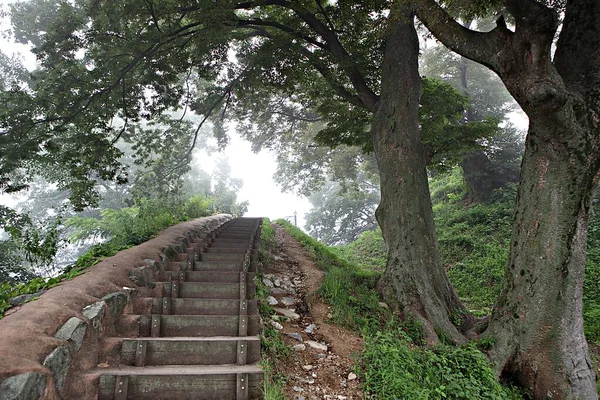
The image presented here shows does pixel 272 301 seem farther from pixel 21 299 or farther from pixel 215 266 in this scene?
pixel 21 299

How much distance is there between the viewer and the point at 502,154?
42.2 feet

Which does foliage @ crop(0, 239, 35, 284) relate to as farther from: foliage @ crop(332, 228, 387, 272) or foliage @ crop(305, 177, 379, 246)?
foliage @ crop(305, 177, 379, 246)

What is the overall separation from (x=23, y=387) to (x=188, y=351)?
143 centimetres

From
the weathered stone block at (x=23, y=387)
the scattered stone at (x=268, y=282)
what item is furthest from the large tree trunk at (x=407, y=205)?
the weathered stone block at (x=23, y=387)

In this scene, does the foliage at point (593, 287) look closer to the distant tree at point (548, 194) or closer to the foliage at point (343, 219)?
the distant tree at point (548, 194)

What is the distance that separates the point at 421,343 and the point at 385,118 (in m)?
4.09

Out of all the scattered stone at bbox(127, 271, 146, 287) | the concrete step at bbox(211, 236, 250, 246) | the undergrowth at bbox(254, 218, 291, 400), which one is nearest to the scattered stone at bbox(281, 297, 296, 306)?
the undergrowth at bbox(254, 218, 291, 400)

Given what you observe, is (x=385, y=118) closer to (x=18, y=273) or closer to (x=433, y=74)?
(x=18, y=273)

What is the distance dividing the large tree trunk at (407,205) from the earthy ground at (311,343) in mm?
1267

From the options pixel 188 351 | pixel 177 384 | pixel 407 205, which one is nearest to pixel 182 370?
pixel 177 384

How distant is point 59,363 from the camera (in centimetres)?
279

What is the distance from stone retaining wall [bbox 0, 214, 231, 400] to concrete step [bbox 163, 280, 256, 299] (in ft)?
0.98

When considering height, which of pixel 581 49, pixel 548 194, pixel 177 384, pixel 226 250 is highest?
pixel 581 49

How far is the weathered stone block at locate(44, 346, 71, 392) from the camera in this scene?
2703mm
